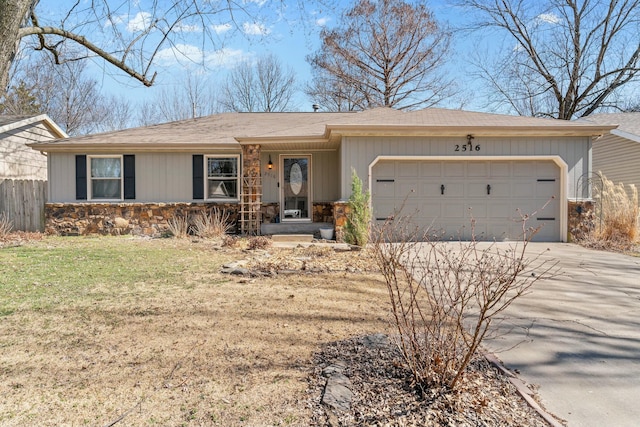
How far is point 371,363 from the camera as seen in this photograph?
2.54 metres

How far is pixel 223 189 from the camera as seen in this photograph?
11.5 metres

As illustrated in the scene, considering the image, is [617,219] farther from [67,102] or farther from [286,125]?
[67,102]

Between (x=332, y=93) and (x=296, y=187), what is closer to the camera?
(x=296, y=187)

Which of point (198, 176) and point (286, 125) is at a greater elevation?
point (286, 125)

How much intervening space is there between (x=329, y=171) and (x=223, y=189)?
3.38m

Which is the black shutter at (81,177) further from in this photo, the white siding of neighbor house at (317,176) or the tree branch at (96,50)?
the white siding of neighbor house at (317,176)

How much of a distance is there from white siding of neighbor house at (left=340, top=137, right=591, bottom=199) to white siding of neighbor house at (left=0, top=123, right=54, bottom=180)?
1195 centimetres

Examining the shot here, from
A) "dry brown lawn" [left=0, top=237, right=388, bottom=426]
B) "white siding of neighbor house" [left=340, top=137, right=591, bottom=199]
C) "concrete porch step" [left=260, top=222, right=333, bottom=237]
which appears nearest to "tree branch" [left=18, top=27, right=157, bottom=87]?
"dry brown lawn" [left=0, top=237, right=388, bottom=426]

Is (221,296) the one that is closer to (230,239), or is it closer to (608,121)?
(230,239)

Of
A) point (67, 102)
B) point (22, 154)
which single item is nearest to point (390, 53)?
point (22, 154)

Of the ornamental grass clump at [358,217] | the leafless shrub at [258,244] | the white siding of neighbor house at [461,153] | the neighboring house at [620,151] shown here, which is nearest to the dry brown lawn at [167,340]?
the leafless shrub at [258,244]

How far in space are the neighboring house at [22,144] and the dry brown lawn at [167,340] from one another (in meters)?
9.67

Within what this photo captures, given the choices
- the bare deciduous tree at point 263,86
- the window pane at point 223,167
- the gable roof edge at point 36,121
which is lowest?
the window pane at point 223,167

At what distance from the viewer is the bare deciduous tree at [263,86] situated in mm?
24328
